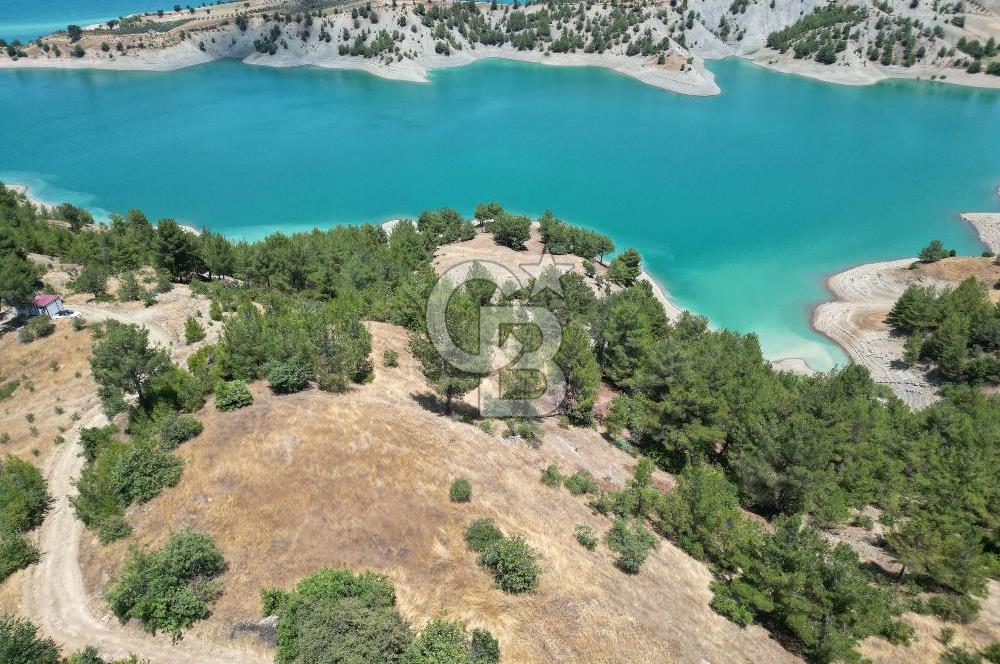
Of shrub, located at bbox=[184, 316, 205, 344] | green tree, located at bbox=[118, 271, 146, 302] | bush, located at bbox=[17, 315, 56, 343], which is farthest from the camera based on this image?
green tree, located at bbox=[118, 271, 146, 302]

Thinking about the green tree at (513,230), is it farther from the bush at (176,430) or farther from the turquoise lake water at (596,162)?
the bush at (176,430)

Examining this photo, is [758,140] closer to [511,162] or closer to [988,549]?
[511,162]

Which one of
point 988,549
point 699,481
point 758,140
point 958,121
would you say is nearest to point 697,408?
point 699,481

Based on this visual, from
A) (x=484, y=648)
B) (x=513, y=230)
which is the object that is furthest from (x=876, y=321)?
(x=484, y=648)

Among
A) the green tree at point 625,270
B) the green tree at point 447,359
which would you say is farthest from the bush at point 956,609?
the green tree at point 625,270

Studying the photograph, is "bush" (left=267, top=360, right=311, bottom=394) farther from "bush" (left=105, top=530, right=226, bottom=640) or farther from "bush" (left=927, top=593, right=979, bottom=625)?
"bush" (left=927, top=593, right=979, bottom=625)

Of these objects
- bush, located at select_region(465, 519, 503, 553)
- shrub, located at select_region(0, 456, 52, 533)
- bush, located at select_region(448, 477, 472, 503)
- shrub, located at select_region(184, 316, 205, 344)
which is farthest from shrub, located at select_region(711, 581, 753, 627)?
shrub, located at select_region(184, 316, 205, 344)
